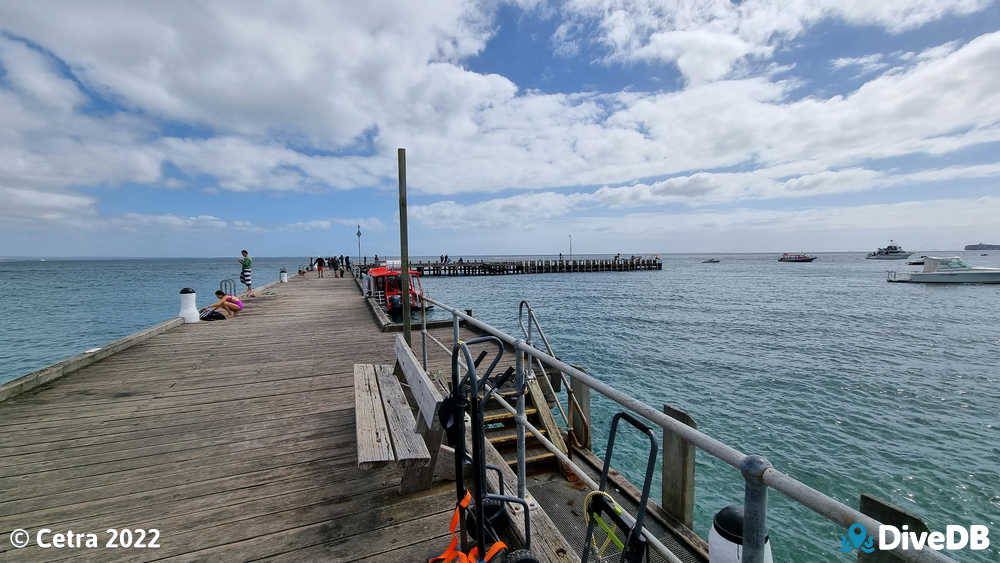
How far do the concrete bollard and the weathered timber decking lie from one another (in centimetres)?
163

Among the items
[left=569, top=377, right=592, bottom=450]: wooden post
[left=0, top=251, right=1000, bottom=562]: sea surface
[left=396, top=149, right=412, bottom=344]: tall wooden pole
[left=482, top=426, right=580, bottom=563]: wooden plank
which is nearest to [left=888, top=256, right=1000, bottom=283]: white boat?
[left=0, top=251, right=1000, bottom=562]: sea surface

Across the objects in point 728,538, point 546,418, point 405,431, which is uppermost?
point 405,431

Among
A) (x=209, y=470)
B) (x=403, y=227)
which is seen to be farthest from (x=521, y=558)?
(x=403, y=227)

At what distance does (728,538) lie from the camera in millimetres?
2312

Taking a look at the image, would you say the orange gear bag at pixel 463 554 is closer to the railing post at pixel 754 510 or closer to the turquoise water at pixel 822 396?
the railing post at pixel 754 510

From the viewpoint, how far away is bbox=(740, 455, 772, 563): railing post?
1144 millimetres

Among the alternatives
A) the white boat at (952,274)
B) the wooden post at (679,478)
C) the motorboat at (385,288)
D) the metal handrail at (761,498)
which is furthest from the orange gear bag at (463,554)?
the white boat at (952,274)

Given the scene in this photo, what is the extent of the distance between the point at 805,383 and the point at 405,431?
13.3 m

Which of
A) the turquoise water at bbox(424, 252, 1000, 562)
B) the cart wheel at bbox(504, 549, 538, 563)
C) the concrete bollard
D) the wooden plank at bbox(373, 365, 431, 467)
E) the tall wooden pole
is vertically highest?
the tall wooden pole

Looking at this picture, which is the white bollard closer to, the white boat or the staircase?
the staircase

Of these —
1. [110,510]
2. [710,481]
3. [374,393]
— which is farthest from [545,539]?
[710,481]

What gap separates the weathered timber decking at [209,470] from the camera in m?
2.42

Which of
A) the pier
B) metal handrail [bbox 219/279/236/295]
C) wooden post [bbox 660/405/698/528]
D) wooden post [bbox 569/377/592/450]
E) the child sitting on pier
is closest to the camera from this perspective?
the pier

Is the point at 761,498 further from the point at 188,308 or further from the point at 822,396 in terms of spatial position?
the point at 822,396
